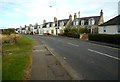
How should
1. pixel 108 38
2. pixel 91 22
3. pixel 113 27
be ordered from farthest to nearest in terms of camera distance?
pixel 91 22 → pixel 113 27 → pixel 108 38

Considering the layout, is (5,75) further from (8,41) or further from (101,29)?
(101,29)

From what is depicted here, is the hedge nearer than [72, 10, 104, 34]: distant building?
Yes

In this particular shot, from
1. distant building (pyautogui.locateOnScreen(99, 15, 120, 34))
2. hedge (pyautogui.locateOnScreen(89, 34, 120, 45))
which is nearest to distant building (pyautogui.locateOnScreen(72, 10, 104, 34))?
distant building (pyautogui.locateOnScreen(99, 15, 120, 34))

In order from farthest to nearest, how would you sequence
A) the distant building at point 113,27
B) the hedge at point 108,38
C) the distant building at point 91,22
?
1. the distant building at point 91,22
2. the distant building at point 113,27
3. the hedge at point 108,38

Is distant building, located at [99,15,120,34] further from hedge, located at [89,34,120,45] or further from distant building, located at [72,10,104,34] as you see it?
distant building, located at [72,10,104,34]

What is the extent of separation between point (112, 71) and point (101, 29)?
37.3 metres

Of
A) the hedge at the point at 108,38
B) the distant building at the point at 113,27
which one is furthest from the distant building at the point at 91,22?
the hedge at the point at 108,38

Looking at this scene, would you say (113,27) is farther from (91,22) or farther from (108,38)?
(91,22)

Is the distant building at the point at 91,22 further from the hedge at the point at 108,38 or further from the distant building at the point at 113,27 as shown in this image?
the hedge at the point at 108,38

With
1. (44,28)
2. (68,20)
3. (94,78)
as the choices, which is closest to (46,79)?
(94,78)

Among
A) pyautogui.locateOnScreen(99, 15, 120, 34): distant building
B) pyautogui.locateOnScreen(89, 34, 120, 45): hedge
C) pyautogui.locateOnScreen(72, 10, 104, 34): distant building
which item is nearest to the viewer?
pyautogui.locateOnScreen(89, 34, 120, 45): hedge

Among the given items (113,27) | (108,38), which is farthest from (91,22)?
(108,38)

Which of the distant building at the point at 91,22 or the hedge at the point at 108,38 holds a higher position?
the distant building at the point at 91,22

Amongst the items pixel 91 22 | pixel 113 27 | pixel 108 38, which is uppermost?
pixel 91 22
